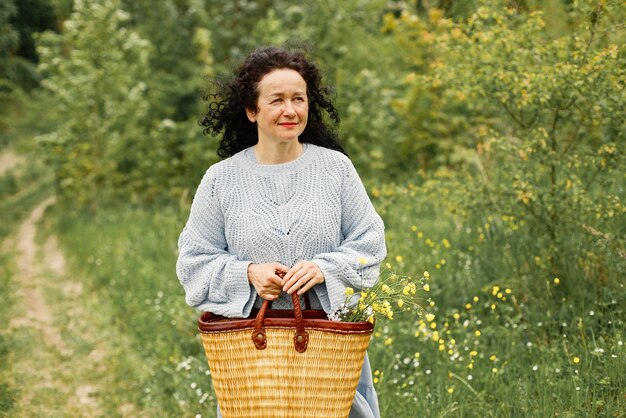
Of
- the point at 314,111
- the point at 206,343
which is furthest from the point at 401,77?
the point at 206,343

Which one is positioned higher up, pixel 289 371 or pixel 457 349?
pixel 289 371

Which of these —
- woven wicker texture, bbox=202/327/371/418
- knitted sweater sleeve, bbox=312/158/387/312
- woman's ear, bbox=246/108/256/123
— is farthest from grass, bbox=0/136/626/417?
woman's ear, bbox=246/108/256/123

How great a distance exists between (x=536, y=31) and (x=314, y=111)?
2086 mm

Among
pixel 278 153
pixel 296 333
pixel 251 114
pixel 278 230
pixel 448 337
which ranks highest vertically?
pixel 251 114

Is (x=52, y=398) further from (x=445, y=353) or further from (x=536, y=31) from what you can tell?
(x=536, y=31)

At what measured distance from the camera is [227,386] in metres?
2.57

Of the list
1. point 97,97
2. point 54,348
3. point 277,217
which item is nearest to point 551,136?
point 277,217

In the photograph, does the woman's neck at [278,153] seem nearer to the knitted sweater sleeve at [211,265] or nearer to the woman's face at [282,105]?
the woman's face at [282,105]

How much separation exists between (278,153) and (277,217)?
253mm

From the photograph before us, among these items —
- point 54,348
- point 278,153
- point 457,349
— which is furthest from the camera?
point 54,348

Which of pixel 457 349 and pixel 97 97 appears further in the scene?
pixel 97 97

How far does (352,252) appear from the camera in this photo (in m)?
2.73

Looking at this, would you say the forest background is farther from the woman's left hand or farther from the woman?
the woman's left hand

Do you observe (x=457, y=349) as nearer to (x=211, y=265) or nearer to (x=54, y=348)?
(x=211, y=265)
